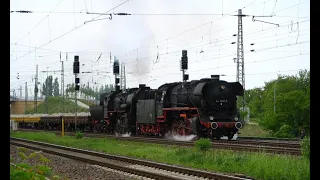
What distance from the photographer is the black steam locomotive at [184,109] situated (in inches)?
974

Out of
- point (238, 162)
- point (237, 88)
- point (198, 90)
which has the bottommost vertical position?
point (238, 162)

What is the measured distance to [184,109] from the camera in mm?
26078

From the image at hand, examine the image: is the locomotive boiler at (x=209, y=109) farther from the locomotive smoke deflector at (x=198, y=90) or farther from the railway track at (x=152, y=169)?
the railway track at (x=152, y=169)

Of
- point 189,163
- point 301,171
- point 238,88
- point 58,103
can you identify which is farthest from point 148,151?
point 58,103

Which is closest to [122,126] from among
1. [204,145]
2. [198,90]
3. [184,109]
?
[184,109]

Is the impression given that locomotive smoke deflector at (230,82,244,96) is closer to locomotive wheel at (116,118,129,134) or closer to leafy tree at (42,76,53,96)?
locomotive wheel at (116,118,129,134)

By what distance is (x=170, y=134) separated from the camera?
1142 inches

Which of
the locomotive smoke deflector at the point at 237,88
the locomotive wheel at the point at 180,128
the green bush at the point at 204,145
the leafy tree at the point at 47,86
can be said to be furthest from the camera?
the leafy tree at the point at 47,86

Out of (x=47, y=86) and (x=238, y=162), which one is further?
(x=47, y=86)

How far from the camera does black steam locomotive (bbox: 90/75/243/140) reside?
24750 mm

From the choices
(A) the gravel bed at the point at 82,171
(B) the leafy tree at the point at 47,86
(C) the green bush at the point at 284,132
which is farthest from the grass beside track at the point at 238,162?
(B) the leafy tree at the point at 47,86

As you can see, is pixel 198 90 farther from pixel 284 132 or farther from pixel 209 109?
pixel 284 132

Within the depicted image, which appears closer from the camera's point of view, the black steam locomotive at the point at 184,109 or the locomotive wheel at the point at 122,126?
the black steam locomotive at the point at 184,109

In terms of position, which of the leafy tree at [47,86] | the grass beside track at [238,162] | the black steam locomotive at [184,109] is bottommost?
the grass beside track at [238,162]
